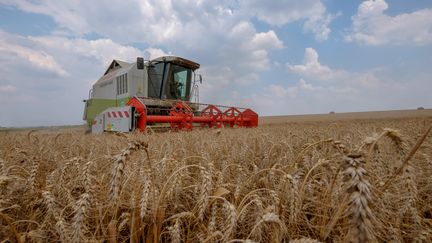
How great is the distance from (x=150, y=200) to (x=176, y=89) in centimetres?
852

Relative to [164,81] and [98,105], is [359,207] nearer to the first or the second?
[164,81]

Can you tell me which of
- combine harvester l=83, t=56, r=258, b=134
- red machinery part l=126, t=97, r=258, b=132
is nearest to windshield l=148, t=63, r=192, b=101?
combine harvester l=83, t=56, r=258, b=134

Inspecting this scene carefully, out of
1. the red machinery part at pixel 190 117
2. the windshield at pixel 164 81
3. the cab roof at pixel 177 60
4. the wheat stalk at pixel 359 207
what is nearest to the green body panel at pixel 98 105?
the windshield at pixel 164 81

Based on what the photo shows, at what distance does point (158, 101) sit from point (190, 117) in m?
1.43

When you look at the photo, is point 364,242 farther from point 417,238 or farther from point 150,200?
point 150,200

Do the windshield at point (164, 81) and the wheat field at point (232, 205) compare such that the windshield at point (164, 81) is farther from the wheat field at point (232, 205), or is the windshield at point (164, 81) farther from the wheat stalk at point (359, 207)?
the wheat stalk at point (359, 207)

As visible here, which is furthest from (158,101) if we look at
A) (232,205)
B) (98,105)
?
(232,205)

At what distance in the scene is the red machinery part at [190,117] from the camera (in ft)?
19.2

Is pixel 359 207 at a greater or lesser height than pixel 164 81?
lesser

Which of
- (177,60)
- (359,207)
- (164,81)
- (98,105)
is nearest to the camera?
(359,207)

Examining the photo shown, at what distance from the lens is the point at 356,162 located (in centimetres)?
45

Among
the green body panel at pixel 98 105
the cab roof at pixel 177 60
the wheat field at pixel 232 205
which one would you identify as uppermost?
the cab roof at pixel 177 60

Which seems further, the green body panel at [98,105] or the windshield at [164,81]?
the green body panel at [98,105]

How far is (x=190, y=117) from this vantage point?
6332 millimetres
